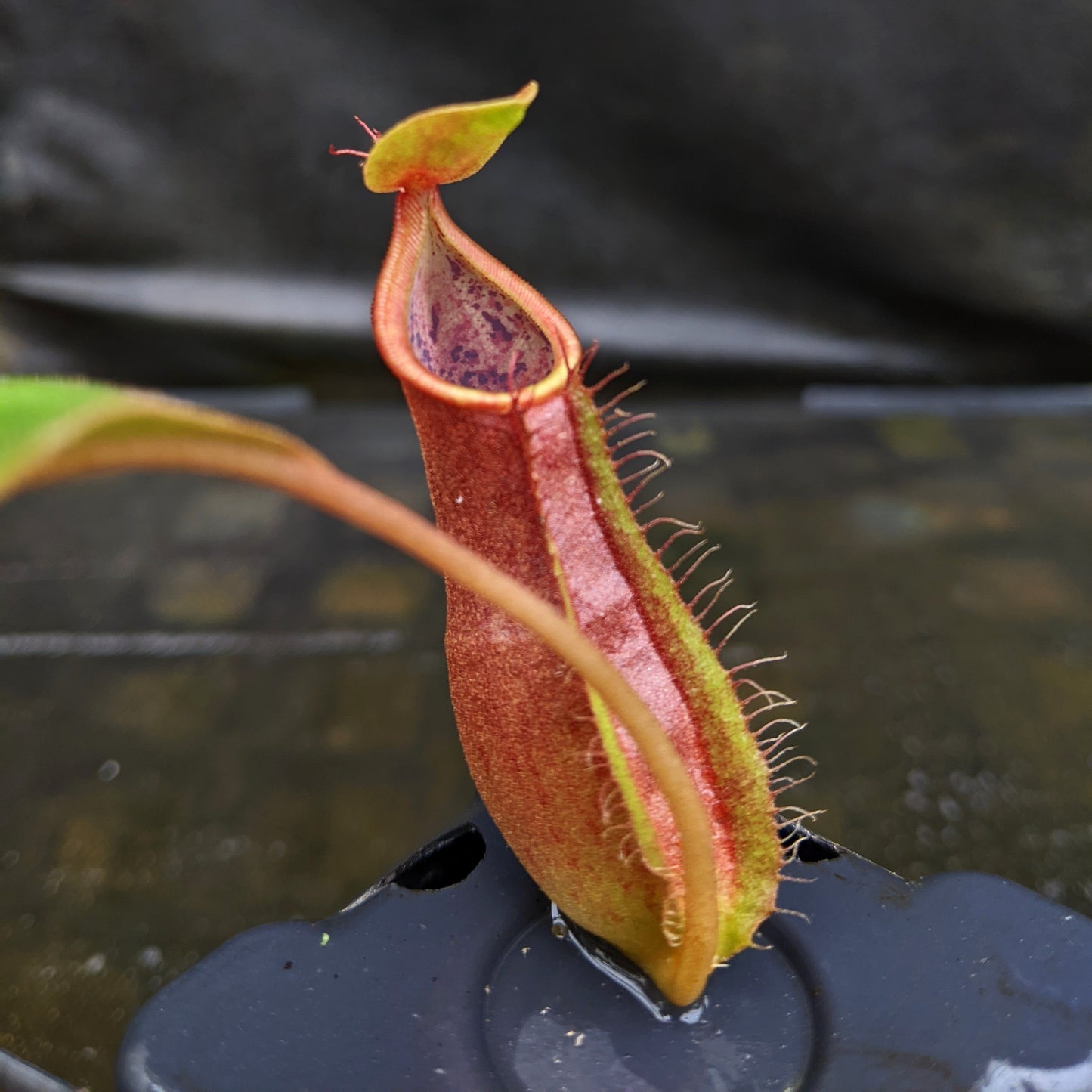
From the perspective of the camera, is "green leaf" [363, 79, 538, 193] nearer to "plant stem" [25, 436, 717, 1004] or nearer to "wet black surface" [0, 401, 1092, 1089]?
"plant stem" [25, 436, 717, 1004]

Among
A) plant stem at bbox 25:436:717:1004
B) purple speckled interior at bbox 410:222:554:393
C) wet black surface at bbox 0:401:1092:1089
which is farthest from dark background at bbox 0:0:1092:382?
plant stem at bbox 25:436:717:1004

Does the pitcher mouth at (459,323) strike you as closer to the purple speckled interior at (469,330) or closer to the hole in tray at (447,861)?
the purple speckled interior at (469,330)

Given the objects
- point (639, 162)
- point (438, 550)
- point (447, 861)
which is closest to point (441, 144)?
point (438, 550)

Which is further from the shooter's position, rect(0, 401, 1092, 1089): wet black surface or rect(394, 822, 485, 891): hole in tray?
rect(0, 401, 1092, 1089): wet black surface

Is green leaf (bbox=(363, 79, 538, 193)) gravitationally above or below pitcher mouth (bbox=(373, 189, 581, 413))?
above

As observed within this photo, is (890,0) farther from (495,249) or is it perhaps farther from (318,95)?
(318,95)

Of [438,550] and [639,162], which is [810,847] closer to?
[438,550]
